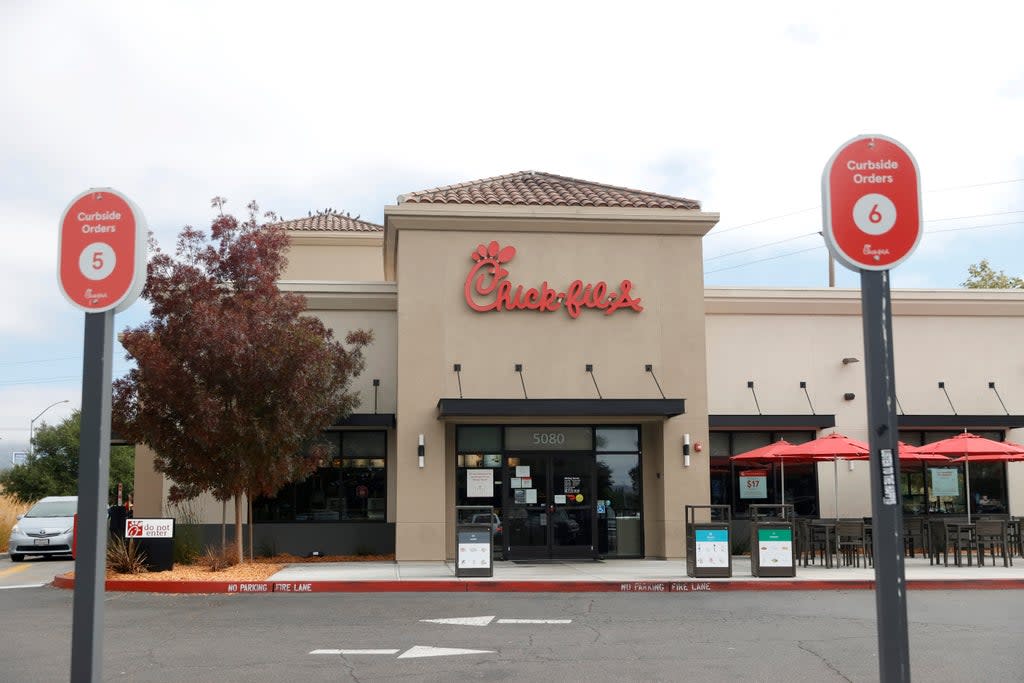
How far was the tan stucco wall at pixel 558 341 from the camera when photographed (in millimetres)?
23109

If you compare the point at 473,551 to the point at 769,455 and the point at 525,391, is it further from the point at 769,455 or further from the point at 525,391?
the point at 769,455

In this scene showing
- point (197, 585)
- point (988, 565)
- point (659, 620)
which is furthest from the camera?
point (988, 565)

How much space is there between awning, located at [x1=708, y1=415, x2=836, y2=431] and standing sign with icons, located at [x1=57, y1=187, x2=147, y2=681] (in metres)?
19.7

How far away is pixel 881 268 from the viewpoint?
551 centimetres

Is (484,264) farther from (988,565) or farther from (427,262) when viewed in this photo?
(988,565)

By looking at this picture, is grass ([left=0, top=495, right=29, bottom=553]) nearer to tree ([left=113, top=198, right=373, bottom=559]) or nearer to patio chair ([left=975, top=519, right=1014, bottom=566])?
tree ([left=113, top=198, right=373, bottom=559])

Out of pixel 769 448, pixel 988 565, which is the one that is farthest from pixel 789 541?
pixel 988 565

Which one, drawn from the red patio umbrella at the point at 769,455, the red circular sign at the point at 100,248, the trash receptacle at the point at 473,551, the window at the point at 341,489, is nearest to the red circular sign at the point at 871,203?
the red circular sign at the point at 100,248

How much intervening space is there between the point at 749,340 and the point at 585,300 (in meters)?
4.98

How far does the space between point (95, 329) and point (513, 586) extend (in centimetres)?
1295

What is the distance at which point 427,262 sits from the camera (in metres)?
23.4

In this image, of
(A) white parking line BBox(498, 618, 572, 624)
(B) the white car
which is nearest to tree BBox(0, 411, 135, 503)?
(B) the white car

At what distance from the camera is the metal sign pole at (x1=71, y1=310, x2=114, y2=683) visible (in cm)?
576

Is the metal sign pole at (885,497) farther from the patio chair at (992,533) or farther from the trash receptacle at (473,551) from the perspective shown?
the patio chair at (992,533)
